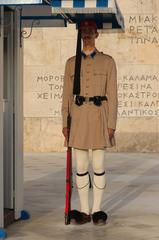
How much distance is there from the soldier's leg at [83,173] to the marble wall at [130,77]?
9677mm

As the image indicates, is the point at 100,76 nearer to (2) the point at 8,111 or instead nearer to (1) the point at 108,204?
(2) the point at 8,111

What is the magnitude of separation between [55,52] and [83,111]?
33.9ft

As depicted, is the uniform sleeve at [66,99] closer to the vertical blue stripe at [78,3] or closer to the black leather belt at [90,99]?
the black leather belt at [90,99]

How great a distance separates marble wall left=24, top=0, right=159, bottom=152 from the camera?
57.2 feet

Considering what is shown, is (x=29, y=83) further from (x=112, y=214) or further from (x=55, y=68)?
(x=112, y=214)

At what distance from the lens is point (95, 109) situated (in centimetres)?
751

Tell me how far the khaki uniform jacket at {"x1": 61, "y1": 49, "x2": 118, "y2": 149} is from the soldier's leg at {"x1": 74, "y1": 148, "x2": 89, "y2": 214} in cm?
15

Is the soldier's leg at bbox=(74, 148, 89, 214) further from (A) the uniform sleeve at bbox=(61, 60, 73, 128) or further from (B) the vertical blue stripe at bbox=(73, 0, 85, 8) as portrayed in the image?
(B) the vertical blue stripe at bbox=(73, 0, 85, 8)

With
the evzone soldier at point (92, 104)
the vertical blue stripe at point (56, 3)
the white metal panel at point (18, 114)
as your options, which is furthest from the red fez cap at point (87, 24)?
the vertical blue stripe at point (56, 3)

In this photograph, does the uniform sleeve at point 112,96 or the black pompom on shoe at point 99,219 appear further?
the black pompom on shoe at point 99,219

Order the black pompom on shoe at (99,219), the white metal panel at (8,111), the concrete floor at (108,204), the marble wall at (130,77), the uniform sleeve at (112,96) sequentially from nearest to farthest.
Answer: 1. the concrete floor at (108,204)
2. the uniform sleeve at (112,96)
3. the black pompom on shoe at (99,219)
4. the white metal panel at (8,111)
5. the marble wall at (130,77)

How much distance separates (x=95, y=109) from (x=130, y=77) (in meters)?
10.1

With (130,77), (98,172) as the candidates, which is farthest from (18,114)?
(130,77)

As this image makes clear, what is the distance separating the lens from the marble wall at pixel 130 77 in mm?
17438
